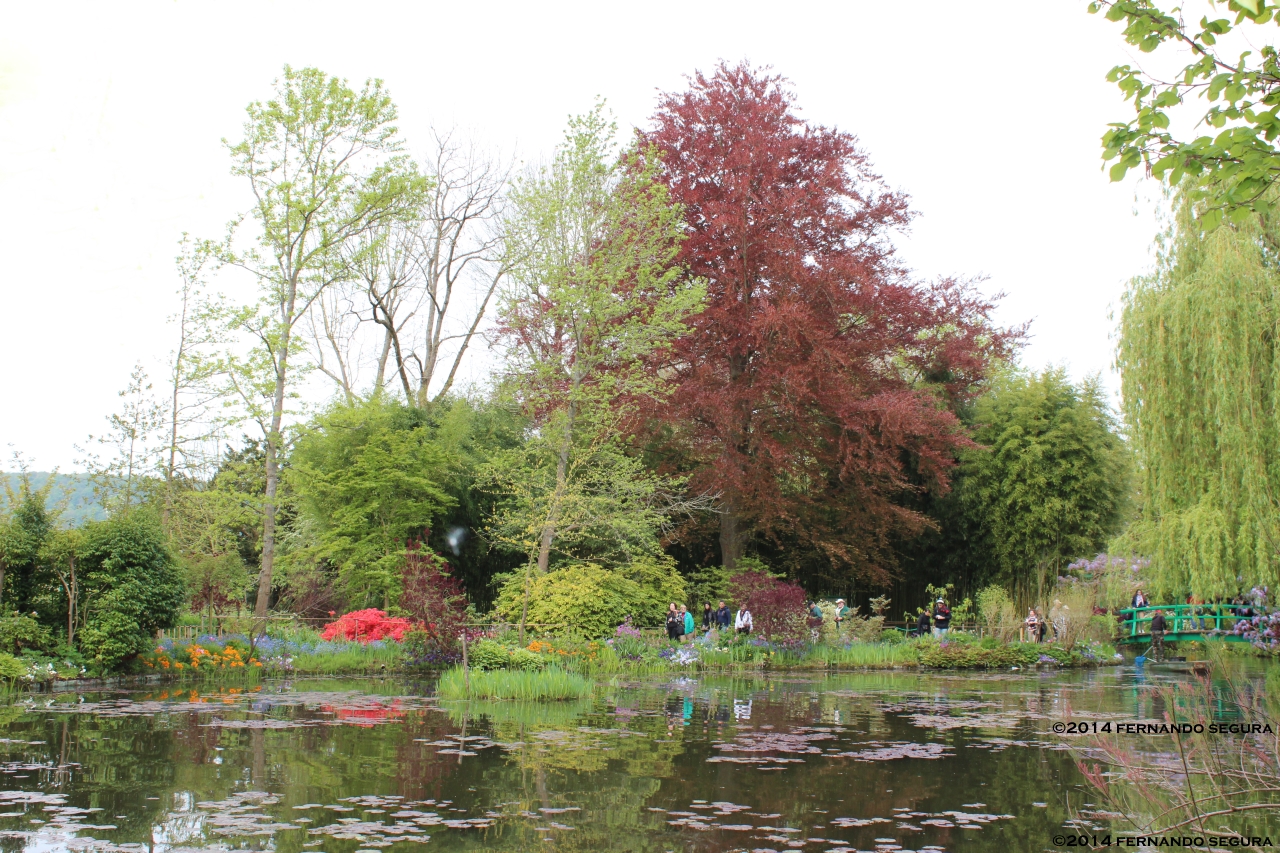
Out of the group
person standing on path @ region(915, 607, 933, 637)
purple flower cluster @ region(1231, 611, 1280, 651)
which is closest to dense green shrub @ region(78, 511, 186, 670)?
purple flower cluster @ region(1231, 611, 1280, 651)

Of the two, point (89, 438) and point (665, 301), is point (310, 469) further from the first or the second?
point (665, 301)

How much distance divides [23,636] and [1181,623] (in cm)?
2496

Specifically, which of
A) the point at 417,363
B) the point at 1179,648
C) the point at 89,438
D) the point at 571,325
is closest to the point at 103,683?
the point at 89,438

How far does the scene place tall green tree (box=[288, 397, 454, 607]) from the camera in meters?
22.5

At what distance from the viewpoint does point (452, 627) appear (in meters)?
16.3

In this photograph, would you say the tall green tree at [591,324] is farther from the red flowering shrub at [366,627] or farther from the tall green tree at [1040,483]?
the tall green tree at [1040,483]

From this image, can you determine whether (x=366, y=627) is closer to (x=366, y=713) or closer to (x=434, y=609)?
(x=434, y=609)

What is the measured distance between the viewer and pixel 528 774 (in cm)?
795

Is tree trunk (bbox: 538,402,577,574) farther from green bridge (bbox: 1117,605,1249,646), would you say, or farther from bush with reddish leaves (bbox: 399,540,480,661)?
green bridge (bbox: 1117,605,1249,646)

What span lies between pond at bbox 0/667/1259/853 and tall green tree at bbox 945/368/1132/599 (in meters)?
12.9

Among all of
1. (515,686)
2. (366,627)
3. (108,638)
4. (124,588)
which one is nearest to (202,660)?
(108,638)

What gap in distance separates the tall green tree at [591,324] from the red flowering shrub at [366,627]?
3.49 metres

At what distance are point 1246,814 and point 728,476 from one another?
16486mm

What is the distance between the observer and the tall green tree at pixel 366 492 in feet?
73.7
